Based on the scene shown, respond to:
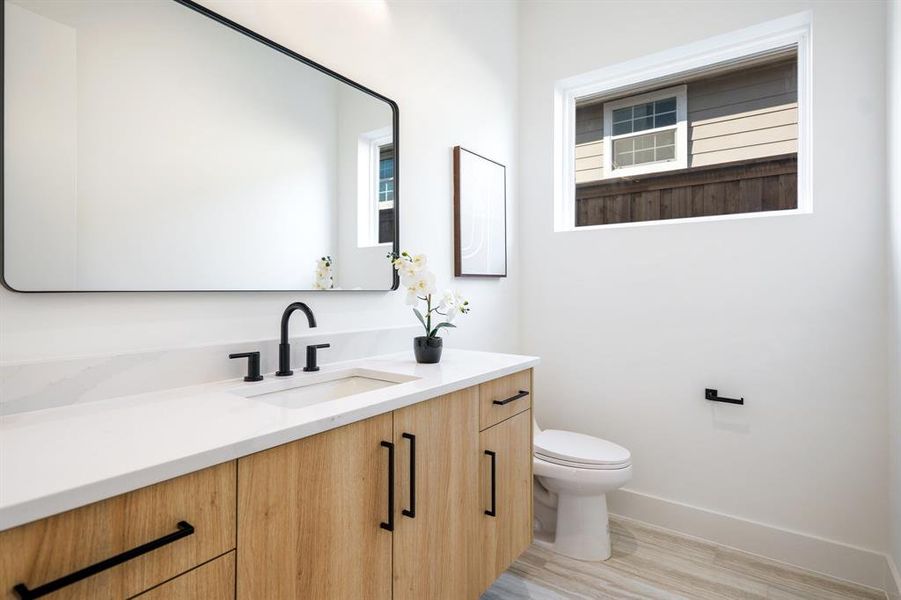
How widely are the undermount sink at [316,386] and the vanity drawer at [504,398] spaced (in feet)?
0.83

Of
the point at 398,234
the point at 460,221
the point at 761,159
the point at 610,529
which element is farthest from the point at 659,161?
the point at 610,529

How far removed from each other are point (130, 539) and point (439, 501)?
30.1 inches

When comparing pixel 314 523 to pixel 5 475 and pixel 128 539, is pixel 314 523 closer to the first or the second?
pixel 128 539

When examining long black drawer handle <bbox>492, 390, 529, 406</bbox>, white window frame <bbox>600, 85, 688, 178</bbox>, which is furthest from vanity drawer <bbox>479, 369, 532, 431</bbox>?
white window frame <bbox>600, 85, 688, 178</bbox>

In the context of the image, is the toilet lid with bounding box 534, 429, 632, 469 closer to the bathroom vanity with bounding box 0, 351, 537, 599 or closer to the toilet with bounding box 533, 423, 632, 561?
the toilet with bounding box 533, 423, 632, 561

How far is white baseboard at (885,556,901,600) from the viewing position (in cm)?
171

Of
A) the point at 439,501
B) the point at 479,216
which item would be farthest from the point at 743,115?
the point at 439,501

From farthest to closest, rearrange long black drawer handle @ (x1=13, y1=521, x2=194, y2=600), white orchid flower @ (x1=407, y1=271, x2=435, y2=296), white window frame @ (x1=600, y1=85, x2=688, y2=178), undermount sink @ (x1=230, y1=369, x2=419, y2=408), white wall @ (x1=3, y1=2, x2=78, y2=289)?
white window frame @ (x1=600, y1=85, x2=688, y2=178), white orchid flower @ (x1=407, y1=271, x2=435, y2=296), undermount sink @ (x1=230, y1=369, x2=419, y2=408), white wall @ (x1=3, y1=2, x2=78, y2=289), long black drawer handle @ (x1=13, y1=521, x2=194, y2=600)

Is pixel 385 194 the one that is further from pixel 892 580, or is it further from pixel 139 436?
pixel 892 580

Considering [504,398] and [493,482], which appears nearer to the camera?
[493,482]

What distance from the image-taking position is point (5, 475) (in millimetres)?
650

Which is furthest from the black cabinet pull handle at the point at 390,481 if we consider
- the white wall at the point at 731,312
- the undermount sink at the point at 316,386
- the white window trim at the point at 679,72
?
the white window trim at the point at 679,72

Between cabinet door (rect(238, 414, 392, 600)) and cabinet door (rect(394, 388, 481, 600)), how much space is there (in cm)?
6

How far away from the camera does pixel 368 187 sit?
1769mm
